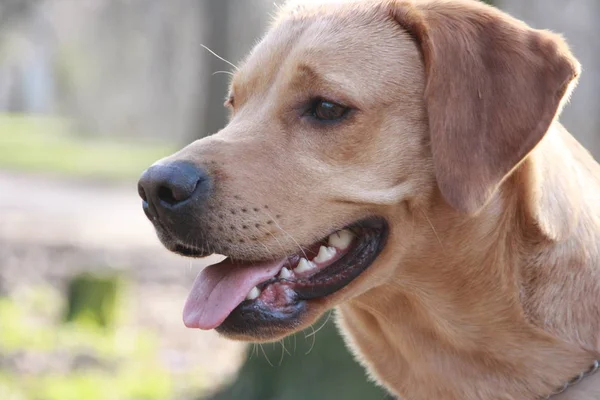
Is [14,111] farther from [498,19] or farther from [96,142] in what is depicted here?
[498,19]

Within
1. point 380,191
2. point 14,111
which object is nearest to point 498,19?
point 380,191

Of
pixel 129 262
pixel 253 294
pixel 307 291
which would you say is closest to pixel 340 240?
pixel 307 291

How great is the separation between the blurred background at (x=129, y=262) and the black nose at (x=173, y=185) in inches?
36.6

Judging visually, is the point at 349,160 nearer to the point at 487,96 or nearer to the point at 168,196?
the point at 487,96

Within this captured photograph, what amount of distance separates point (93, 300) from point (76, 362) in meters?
1.14

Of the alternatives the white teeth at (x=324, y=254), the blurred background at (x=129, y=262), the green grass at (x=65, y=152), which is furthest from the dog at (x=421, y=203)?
the green grass at (x=65, y=152)

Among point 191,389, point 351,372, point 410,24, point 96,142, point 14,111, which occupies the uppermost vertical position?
point 410,24

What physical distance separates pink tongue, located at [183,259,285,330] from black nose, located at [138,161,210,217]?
351 millimetres

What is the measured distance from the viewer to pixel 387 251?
11.6 ft

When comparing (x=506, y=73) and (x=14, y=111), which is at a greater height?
(x=506, y=73)

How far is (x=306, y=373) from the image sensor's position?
6320 mm

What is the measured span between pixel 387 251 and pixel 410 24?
901mm

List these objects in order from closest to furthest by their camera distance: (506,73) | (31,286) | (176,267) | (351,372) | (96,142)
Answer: (506,73) → (351,372) → (31,286) → (176,267) → (96,142)

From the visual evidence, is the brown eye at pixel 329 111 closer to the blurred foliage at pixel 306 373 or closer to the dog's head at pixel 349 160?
the dog's head at pixel 349 160
